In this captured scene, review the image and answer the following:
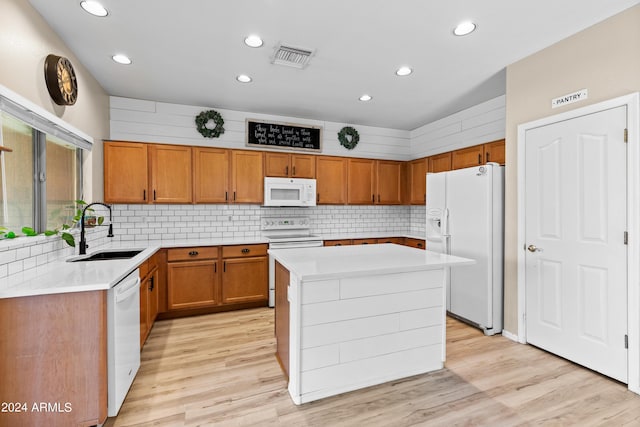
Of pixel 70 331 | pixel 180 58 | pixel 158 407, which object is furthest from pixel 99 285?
pixel 180 58

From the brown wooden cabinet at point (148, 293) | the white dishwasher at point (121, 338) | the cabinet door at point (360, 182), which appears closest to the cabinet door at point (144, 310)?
the brown wooden cabinet at point (148, 293)

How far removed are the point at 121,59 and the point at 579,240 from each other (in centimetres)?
435

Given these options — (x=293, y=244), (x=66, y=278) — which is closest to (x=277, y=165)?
(x=293, y=244)

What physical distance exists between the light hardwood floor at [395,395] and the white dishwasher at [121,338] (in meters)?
0.14

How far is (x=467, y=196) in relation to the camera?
3.42 m

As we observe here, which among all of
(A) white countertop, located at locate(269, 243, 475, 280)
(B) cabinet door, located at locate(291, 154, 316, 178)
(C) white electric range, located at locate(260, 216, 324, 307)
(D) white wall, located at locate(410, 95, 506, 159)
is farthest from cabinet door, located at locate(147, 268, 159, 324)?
(D) white wall, located at locate(410, 95, 506, 159)

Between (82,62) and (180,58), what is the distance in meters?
0.97

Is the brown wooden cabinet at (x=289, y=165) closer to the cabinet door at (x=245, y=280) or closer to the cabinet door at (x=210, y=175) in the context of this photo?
the cabinet door at (x=210, y=175)

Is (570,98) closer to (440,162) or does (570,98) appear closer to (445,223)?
(445,223)

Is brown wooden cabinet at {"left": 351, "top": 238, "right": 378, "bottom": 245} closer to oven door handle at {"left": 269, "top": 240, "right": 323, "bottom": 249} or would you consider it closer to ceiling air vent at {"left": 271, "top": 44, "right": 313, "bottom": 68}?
oven door handle at {"left": 269, "top": 240, "right": 323, "bottom": 249}

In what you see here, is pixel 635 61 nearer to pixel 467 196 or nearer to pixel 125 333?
pixel 467 196

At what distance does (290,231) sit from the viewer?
4.74 m

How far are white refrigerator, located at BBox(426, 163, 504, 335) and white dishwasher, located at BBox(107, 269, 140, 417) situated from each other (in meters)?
3.14

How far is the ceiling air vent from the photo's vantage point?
2.69 metres
